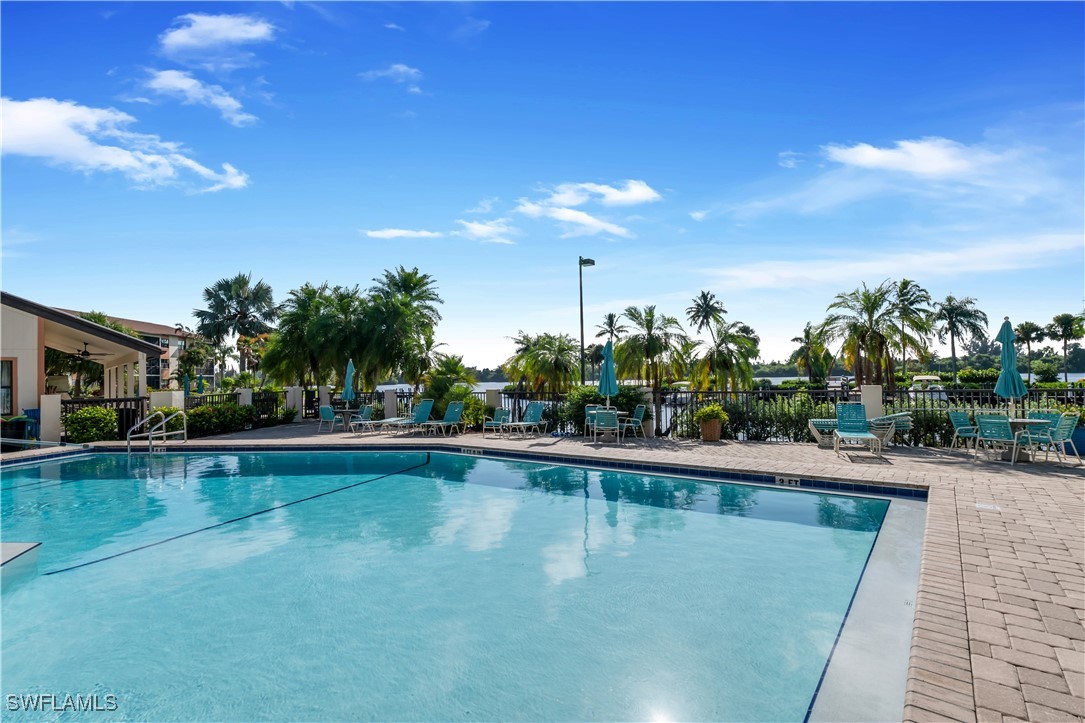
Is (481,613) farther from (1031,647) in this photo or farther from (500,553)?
(1031,647)

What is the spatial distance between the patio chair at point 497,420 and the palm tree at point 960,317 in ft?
155

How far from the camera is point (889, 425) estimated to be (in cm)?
1077

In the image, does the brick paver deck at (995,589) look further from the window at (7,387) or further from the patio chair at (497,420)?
the window at (7,387)

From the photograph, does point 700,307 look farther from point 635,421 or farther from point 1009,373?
point 1009,373

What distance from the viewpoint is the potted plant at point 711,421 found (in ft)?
42.7

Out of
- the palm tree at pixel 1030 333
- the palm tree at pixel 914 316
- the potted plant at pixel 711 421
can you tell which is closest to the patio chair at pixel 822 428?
the potted plant at pixel 711 421

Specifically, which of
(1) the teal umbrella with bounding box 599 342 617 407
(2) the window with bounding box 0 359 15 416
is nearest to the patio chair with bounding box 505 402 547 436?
(1) the teal umbrella with bounding box 599 342 617 407

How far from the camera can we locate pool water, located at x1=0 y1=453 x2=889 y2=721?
351 cm

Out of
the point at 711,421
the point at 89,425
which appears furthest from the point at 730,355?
the point at 89,425

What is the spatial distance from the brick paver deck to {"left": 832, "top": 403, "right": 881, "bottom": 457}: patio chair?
0.88m

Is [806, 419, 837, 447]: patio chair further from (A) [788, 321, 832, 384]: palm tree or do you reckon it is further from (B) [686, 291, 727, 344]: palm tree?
(A) [788, 321, 832, 384]: palm tree

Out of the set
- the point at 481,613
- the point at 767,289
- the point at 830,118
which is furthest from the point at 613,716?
the point at 767,289

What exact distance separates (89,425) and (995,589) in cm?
1730

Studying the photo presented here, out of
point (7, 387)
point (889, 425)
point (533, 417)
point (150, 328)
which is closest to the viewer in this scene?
point (889, 425)
